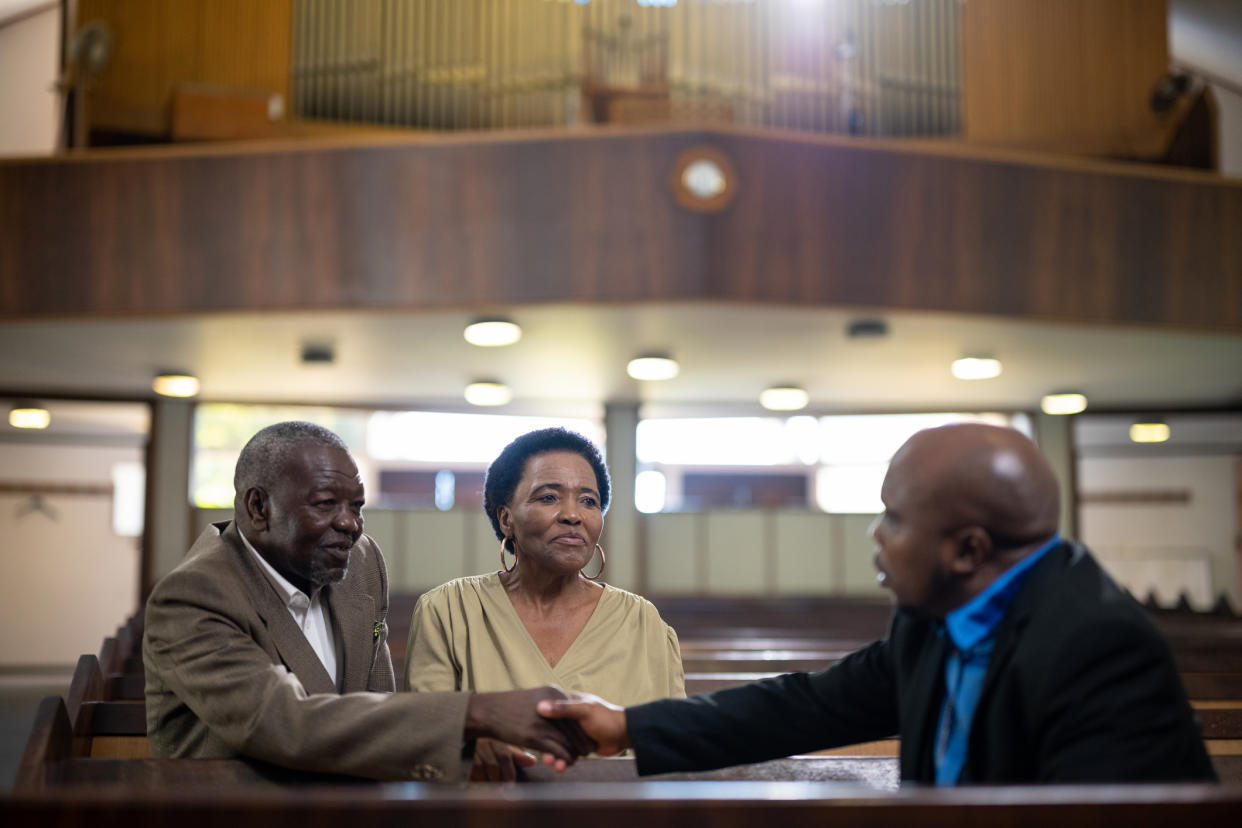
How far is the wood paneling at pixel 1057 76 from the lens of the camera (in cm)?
702

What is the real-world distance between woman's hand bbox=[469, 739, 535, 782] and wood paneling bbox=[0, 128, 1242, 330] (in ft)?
11.5

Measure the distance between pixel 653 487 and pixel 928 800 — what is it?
402 inches

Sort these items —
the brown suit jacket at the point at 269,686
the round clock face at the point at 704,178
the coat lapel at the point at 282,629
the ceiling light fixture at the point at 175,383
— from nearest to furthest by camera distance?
the brown suit jacket at the point at 269,686, the coat lapel at the point at 282,629, the round clock face at the point at 704,178, the ceiling light fixture at the point at 175,383

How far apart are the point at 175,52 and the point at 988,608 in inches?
266

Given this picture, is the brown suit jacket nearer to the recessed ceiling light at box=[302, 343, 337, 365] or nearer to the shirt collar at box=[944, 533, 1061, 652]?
the shirt collar at box=[944, 533, 1061, 652]

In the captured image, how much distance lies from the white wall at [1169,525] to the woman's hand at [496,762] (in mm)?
10823

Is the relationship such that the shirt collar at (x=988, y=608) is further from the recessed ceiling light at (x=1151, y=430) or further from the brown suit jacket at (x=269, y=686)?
the recessed ceiling light at (x=1151, y=430)

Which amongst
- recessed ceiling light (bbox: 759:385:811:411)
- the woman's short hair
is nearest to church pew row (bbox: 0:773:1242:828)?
the woman's short hair

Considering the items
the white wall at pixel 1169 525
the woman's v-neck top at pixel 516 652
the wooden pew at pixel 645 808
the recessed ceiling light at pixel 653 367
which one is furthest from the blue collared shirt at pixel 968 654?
the white wall at pixel 1169 525

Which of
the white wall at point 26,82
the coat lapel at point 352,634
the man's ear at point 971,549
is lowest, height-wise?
the coat lapel at point 352,634

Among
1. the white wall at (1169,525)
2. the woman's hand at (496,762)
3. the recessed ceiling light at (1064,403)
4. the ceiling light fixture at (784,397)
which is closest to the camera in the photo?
the woman's hand at (496,762)

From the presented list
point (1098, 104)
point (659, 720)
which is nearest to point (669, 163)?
point (1098, 104)

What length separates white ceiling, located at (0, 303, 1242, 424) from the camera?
6016 mm

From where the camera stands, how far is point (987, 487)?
147 centimetres
